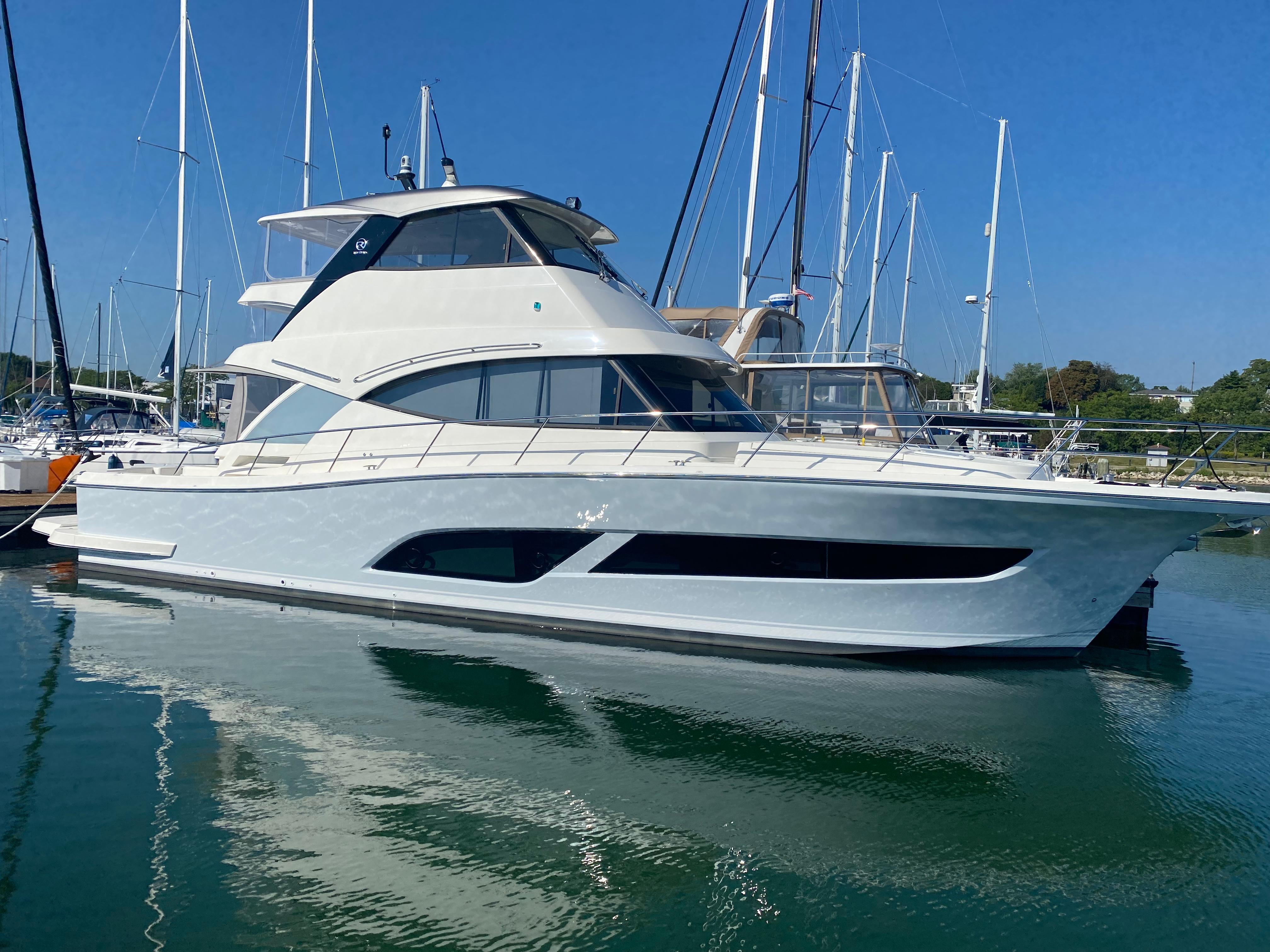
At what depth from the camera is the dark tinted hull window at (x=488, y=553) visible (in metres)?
7.39

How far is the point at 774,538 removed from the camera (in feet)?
22.0

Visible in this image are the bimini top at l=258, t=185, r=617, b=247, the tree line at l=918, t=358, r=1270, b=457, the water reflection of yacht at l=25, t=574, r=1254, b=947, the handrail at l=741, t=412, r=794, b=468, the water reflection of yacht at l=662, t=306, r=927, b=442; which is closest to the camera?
the water reflection of yacht at l=25, t=574, r=1254, b=947

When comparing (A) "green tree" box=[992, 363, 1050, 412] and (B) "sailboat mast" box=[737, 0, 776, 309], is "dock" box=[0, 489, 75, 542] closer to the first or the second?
(B) "sailboat mast" box=[737, 0, 776, 309]

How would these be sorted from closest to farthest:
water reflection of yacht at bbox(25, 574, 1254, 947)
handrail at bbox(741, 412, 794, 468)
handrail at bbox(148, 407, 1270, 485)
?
water reflection of yacht at bbox(25, 574, 1254, 947) < handrail at bbox(148, 407, 1270, 485) < handrail at bbox(741, 412, 794, 468)

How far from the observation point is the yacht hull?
248 inches

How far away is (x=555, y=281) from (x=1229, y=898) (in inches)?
260

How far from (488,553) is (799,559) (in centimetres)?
280

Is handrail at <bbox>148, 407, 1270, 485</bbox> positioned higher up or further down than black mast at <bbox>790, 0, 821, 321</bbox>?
further down

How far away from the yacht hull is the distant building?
127 feet

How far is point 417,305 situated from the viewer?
331 inches

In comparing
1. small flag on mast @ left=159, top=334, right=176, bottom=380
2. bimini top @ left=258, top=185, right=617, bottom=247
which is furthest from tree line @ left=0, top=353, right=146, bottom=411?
bimini top @ left=258, top=185, right=617, bottom=247

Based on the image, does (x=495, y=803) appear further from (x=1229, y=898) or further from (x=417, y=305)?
(x=417, y=305)

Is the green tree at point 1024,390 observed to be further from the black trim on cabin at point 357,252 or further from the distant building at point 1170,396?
the black trim on cabin at point 357,252

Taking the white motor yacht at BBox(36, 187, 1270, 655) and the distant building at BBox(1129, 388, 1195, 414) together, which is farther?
the distant building at BBox(1129, 388, 1195, 414)
